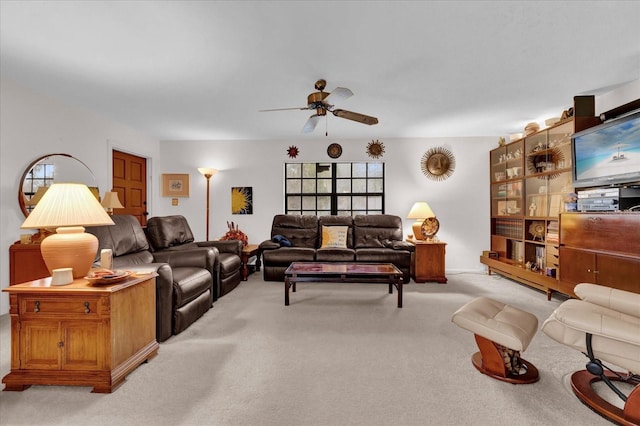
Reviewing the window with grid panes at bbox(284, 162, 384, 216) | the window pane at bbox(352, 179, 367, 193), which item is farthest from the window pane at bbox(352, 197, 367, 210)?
the window pane at bbox(352, 179, 367, 193)

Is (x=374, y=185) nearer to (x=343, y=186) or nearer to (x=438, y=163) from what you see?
(x=343, y=186)

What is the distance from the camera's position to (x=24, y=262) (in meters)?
2.85

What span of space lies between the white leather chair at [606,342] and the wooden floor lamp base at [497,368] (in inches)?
8.0

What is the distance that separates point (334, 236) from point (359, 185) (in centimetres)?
122

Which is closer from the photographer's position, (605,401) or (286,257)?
(605,401)

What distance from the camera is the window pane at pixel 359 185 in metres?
5.41

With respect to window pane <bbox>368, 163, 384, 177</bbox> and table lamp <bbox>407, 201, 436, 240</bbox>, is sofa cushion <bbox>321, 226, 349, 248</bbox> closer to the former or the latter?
table lamp <bbox>407, 201, 436, 240</bbox>

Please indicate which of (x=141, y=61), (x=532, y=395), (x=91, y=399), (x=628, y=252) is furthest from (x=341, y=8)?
(x=628, y=252)

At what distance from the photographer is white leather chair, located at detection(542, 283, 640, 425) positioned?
139cm

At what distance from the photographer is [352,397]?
160cm

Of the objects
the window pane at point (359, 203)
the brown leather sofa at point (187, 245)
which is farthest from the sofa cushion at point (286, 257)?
the window pane at point (359, 203)

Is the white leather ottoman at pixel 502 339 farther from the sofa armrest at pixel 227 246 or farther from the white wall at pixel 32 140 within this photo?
the white wall at pixel 32 140

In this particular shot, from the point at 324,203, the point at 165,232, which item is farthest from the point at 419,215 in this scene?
the point at 165,232

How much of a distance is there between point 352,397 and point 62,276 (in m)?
1.76
